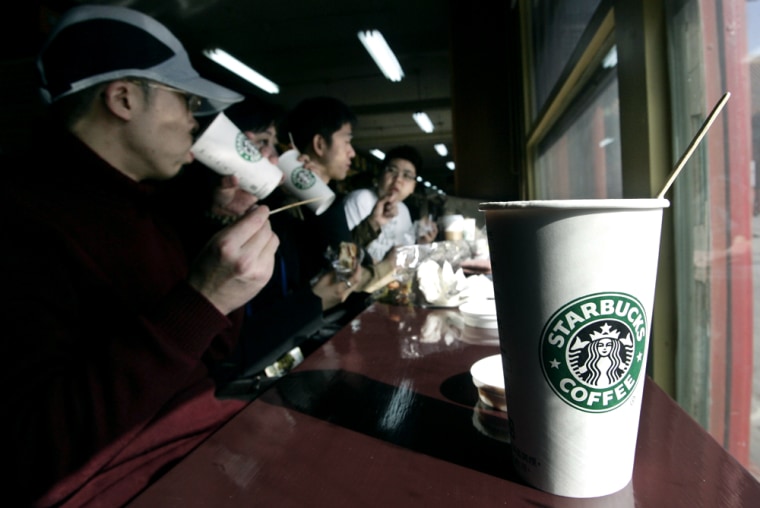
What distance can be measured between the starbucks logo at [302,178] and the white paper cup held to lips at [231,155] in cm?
26

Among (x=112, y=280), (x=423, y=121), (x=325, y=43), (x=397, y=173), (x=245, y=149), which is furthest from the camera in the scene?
(x=423, y=121)

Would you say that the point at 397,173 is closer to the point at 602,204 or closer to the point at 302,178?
the point at 302,178

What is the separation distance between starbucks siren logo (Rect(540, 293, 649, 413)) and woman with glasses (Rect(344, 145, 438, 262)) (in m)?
2.42

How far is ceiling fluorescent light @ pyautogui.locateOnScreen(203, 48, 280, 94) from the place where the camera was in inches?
245

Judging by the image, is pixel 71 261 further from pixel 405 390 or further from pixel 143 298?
pixel 405 390

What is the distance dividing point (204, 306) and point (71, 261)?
0.29 meters

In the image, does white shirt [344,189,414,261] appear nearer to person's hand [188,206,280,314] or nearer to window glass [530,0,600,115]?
window glass [530,0,600,115]

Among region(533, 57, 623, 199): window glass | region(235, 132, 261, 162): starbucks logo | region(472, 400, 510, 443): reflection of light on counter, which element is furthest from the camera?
region(533, 57, 623, 199): window glass

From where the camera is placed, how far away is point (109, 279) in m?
0.86

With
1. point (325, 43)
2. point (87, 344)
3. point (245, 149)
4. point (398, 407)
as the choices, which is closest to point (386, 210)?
point (245, 149)

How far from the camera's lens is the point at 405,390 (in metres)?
0.62

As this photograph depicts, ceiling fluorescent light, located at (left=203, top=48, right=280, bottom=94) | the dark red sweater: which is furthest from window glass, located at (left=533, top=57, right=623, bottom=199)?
ceiling fluorescent light, located at (left=203, top=48, right=280, bottom=94)

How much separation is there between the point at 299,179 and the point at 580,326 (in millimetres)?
1248

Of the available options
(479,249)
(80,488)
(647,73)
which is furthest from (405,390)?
(479,249)
